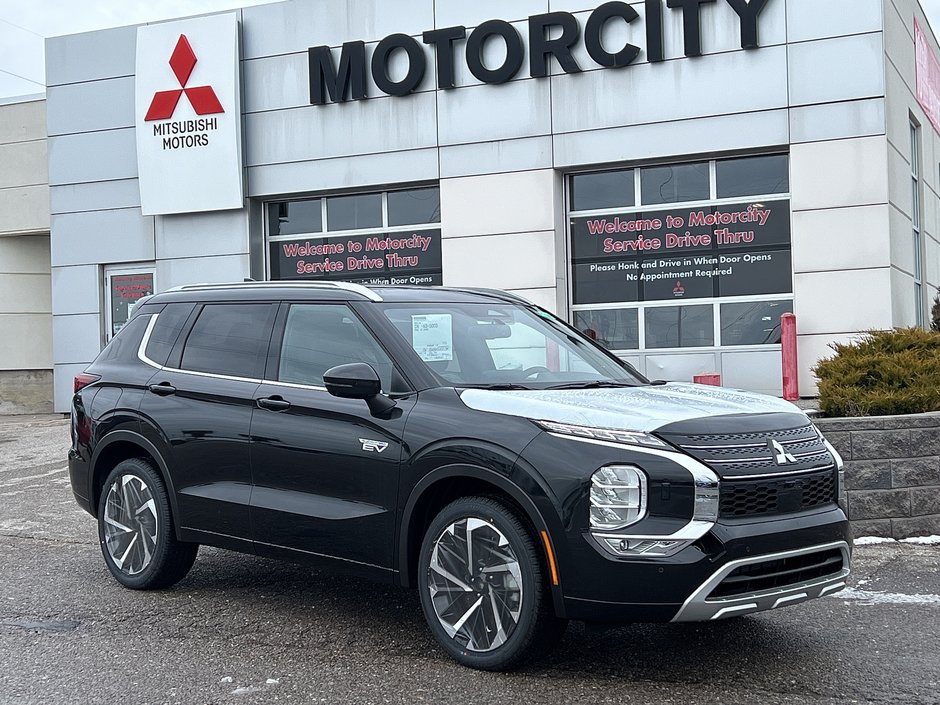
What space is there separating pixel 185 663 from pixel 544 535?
6.11 feet

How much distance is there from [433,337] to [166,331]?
207 cm

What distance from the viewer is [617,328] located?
54.0 ft

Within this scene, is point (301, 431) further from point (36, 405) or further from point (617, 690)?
point (36, 405)

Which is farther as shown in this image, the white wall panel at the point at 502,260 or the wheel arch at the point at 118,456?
the white wall panel at the point at 502,260

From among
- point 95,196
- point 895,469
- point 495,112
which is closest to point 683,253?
point 495,112

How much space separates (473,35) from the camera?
16734 millimetres

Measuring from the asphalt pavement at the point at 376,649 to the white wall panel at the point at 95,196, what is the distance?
41.9 ft

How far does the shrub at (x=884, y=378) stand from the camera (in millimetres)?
8281

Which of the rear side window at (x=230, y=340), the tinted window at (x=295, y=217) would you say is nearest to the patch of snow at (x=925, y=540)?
the rear side window at (x=230, y=340)

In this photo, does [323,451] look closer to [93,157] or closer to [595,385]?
[595,385]


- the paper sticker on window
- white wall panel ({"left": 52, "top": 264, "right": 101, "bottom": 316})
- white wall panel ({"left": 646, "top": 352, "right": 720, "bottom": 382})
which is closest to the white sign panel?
white wall panel ({"left": 52, "top": 264, "right": 101, "bottom": 316})

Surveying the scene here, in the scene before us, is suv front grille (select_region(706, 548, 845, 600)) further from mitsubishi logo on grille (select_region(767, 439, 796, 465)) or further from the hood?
the hood

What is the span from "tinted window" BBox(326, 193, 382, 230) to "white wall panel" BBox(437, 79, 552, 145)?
1696mm

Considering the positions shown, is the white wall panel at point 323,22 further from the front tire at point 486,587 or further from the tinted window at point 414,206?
the front tire at point 486,587
